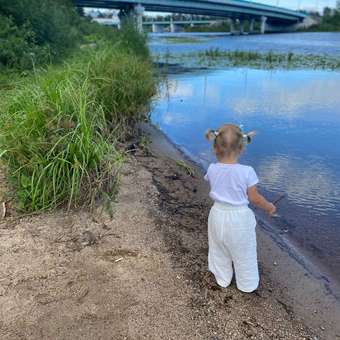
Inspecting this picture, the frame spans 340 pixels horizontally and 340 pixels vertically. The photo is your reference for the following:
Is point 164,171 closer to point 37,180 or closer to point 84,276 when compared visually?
point 37,180

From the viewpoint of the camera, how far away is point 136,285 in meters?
3.13

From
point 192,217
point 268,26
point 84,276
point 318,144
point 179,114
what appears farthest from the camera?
point 268,26

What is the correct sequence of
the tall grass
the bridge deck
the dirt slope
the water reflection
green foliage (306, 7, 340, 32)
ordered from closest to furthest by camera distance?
the dirt slope → the tall grass → the water reflection → the bridge deck → green foliage (306, 7, 340, 32)

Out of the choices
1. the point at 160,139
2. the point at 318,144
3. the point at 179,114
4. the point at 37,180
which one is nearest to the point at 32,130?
the point at 37,180

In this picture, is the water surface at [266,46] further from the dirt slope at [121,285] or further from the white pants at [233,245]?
the white pants at [233,245]

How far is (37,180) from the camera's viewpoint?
4.12 metres

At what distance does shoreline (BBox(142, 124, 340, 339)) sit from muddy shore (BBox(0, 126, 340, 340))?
1 cm

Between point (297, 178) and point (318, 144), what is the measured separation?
6.81 ft

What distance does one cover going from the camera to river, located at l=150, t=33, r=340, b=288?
16.4ft

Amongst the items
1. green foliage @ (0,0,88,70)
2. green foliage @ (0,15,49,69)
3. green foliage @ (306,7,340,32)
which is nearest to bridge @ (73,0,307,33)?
green foliage @ (306,7,340,32)

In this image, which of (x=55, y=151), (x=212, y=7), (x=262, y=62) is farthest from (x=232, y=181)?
(x=212, y=7)

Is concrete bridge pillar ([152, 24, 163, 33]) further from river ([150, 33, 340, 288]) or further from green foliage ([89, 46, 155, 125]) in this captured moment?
green foliage ([89, 46, 155, 125])

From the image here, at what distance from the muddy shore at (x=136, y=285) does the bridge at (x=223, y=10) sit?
27046mm

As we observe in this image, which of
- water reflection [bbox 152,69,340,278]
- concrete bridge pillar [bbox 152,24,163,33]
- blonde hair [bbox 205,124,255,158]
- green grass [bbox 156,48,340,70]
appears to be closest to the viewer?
blonde hair [bbox 205,124,255,158]
